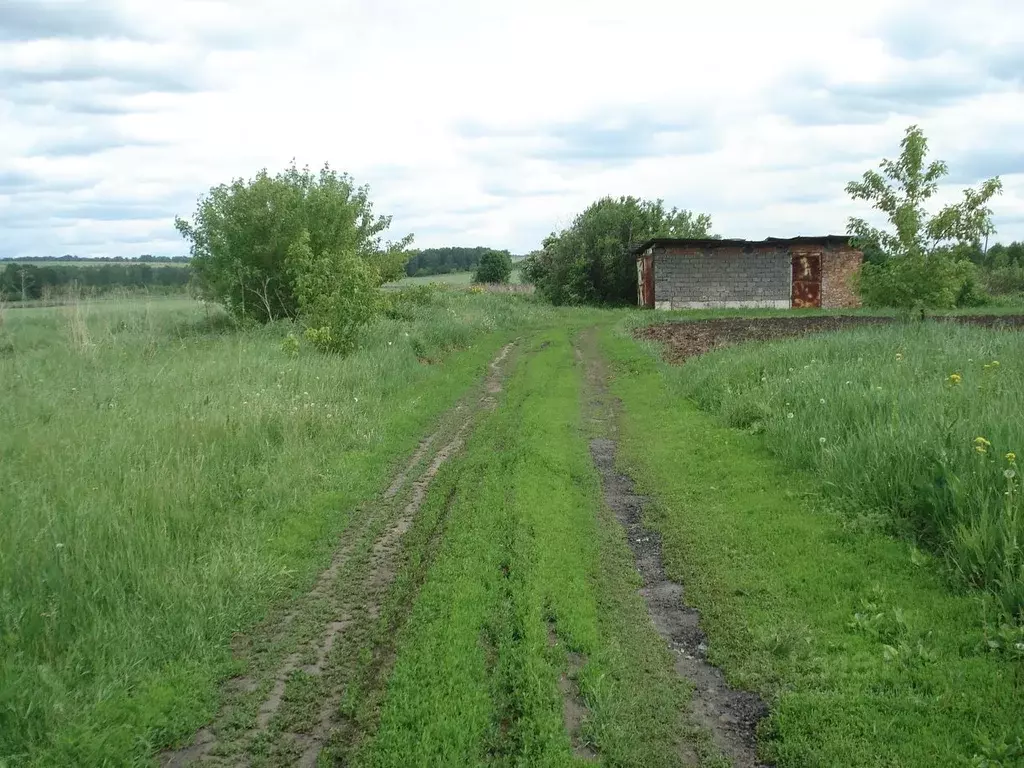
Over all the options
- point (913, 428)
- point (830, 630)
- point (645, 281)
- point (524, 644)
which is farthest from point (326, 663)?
point (645, 281)

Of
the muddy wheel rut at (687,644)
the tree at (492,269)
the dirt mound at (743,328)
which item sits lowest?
the muddy wheel rut at (687,644)

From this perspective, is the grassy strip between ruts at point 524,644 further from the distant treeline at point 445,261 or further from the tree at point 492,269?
the distant treeline at point 445,261

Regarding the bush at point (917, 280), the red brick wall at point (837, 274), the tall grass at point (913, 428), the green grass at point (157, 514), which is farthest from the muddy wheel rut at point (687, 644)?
the red brick wall at point (837, 274)

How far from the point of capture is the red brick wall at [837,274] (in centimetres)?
3694

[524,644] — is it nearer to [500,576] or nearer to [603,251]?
[500,576]

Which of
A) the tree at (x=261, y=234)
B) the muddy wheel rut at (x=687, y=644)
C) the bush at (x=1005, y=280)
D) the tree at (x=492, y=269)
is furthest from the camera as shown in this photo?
the tree at (x=492, y=269)

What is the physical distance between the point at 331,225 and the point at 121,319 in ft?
26.1

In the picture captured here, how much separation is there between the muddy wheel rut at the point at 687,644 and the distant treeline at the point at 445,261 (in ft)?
327

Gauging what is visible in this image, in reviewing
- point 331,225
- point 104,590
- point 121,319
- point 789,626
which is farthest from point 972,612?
point 331,225

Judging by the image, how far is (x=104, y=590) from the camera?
5.35m

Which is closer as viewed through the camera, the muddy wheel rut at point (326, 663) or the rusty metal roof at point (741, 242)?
the muddy wheel rut at point (326, 663)

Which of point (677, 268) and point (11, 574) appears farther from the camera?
point (677, 268)

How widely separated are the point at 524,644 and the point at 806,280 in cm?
3582

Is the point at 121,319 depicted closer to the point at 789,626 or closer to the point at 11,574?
the point at 11,574
